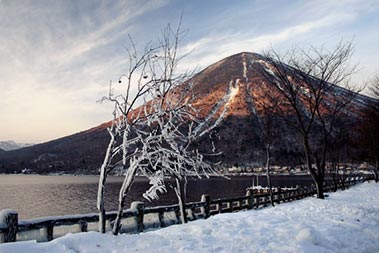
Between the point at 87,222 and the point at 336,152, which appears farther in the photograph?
the point at 336,152

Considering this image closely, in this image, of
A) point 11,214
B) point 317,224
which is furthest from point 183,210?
point 11,214

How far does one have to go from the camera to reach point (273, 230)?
9.61 metres

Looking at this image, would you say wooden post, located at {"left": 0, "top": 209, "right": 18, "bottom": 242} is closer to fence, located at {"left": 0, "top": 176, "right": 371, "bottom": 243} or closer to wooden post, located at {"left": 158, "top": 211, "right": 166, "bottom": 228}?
fence, located at {"left": 0, "top": 176, "right": 371, "bottom": 243}

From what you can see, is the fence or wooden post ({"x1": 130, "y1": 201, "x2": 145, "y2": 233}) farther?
wooden post ({"x1": 130, "y1": 201, "x2": 145, "y2": 233})

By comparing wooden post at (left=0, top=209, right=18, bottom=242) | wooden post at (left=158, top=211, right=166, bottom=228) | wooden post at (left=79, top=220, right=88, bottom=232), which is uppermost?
wooden post at (left=0, top=209, right=18, bottom=242)

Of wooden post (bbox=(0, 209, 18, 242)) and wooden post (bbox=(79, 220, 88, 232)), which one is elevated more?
wooden post (bbox=(0, 209, 18, 242))

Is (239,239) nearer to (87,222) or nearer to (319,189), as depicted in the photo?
(87,222)

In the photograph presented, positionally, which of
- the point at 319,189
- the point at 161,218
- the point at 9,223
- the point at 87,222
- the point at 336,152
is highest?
the point at 336,152

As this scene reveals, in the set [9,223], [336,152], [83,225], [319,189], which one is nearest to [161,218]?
[83,225]

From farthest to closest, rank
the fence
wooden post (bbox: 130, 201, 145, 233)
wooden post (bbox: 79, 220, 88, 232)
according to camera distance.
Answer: wooden post (bbox: 130, 201, 145, 233), wooden post (bbox: 79, 220, 88, 232), the fence

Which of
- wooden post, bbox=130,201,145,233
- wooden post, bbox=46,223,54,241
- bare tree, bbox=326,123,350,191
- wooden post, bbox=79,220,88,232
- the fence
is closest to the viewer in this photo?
the fence

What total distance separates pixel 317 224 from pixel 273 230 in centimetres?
211

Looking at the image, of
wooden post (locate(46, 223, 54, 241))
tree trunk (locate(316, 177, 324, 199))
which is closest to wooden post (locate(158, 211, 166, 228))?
wooden post (locate(46, 223, 54, 241))

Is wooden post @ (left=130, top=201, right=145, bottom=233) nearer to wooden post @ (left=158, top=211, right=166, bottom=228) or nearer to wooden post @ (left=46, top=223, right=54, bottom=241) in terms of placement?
wooden post @ (left=158, top=211, right=166, bottom=228)
